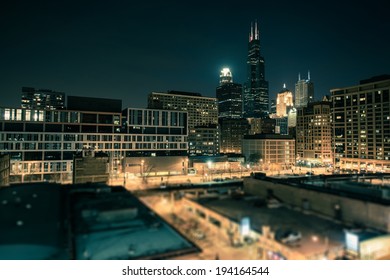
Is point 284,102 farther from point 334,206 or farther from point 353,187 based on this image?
point 334,206

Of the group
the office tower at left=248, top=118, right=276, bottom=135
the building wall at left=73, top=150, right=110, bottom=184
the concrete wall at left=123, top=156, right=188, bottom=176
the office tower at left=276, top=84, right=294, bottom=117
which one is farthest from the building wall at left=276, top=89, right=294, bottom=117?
the building wall at left=73, top=150, right=110, bottom=184

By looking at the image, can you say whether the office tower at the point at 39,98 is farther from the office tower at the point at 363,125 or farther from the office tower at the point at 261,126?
the office tower at the point at 363,125

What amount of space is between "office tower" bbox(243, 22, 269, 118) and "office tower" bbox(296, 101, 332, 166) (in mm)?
106334

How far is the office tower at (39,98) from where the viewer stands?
132 meters

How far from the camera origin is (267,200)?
13023mm

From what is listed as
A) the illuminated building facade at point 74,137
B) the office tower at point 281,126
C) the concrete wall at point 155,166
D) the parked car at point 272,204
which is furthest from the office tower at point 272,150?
the office tower at point 281,126

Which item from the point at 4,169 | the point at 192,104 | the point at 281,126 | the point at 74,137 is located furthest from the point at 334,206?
the point at 281,126

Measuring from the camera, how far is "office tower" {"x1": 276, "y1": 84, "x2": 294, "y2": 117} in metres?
171

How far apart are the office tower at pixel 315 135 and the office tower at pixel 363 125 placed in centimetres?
474

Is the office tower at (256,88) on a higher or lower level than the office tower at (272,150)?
higher

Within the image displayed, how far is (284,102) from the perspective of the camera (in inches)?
6767

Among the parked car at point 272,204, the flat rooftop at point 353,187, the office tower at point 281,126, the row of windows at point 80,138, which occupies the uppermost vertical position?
the office tower at point 281,126
